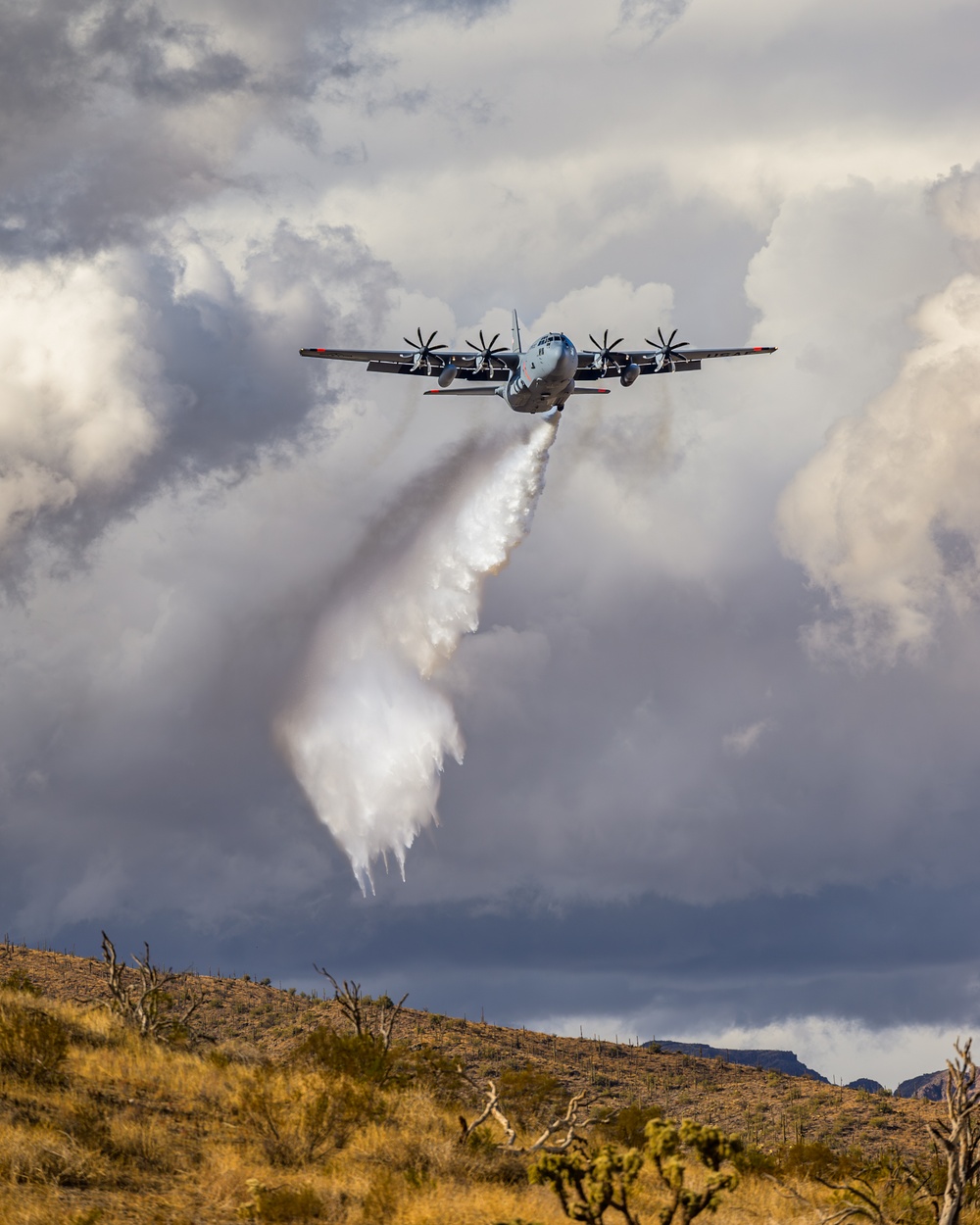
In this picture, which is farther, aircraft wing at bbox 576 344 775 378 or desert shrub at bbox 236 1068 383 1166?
aircraft wing at bbox 576 344 775 378

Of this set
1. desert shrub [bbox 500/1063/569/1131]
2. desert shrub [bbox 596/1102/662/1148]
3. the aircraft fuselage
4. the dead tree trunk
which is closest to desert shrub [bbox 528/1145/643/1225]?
the dead tree trunk

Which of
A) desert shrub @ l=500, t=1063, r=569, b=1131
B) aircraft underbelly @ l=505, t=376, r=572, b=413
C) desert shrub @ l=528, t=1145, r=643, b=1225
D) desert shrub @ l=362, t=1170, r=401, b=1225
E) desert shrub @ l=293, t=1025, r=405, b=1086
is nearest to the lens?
desert shrub @ l=528, t=1145, r=643, b=1225

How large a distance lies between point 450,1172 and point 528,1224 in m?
7.46

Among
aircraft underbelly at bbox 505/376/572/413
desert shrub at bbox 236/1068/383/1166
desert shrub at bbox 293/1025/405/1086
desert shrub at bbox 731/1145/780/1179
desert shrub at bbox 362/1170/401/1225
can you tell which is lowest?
desert shrub at bbox 731/1145/780/1179

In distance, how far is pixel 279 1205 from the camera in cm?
1905

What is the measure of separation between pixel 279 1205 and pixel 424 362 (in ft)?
178

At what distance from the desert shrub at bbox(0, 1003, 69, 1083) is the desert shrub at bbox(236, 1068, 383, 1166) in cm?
377

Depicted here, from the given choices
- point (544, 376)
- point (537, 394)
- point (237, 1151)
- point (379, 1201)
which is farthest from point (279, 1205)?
point (537, 394)

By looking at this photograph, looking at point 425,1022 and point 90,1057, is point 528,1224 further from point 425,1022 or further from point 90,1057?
point 425,1022

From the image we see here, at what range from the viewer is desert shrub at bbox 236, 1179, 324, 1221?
1892 cm

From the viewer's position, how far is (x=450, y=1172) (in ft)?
74.3

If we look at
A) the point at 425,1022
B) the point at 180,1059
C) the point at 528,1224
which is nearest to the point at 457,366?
the point at 425,1022

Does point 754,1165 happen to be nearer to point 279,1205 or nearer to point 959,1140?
point 959,1140

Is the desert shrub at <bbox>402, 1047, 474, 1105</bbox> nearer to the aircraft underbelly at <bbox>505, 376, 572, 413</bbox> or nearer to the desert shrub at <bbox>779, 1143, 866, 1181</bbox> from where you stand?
the desert shrub at <bbox>779, 1143, 866, 1181</bbox>
